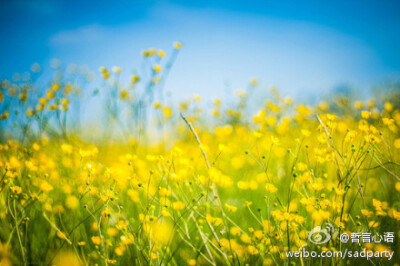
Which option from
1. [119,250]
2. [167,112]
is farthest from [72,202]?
[167,112]

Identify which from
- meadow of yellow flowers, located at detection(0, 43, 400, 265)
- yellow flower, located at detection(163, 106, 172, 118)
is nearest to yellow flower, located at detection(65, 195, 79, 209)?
meadow of yellow flowers, located at detection(0, 43, 400, 265)

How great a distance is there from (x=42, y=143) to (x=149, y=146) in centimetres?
109

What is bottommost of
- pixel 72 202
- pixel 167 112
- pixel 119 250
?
pixel 119 250

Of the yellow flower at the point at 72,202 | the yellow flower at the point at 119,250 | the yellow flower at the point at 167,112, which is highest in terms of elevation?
the yellow flower at the point at 167,112

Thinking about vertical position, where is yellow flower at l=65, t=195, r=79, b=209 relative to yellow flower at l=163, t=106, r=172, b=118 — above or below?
below

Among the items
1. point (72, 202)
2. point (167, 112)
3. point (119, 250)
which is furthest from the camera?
point (167, 112)

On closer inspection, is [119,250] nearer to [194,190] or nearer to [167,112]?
[194,190]

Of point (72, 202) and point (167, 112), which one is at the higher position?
point (167, 112)

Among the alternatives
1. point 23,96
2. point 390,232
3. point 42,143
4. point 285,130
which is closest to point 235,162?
point 285,130

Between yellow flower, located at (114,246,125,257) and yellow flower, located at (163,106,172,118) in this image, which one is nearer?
yellow flower, located at (114,246,125,257)

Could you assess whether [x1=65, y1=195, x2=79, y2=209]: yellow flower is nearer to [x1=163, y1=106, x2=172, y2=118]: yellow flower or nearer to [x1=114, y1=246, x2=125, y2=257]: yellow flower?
[x1=114, y1=246, x2=125, y2=257]: yellow flower

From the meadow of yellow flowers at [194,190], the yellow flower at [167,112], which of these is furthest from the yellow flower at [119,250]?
the yellow flower at [167,112]

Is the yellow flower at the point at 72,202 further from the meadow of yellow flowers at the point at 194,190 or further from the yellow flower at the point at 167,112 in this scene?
the yellow flower at the point at 167,112

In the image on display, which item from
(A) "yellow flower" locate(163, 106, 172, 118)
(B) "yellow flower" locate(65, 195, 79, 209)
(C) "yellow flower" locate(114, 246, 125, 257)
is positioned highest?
(A) "yellow flower" locate(163, 106, 172, 118)
